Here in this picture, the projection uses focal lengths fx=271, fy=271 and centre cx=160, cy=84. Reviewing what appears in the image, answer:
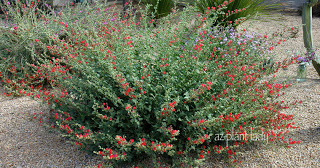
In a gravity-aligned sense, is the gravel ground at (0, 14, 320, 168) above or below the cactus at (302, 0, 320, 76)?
below

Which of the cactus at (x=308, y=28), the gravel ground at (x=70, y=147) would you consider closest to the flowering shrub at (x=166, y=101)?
the gravel ground at (x=70, y=147)

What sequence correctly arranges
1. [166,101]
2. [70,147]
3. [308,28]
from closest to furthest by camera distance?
[166,101], [70,147], [308,28]

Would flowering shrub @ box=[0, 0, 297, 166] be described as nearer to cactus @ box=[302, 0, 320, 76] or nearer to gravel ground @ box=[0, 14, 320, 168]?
gravel ground @ box=[0, 14, 320, 168]

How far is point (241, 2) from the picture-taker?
512cm

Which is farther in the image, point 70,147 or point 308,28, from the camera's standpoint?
point 308,28

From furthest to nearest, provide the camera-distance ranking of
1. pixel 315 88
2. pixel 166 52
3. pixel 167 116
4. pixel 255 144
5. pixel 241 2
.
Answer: pixel 241 2 → pixel 315 88 → pixel 255 144 → pixel 166 52 → pixel 167 116

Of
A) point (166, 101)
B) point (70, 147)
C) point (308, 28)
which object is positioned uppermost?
point (308, 28)

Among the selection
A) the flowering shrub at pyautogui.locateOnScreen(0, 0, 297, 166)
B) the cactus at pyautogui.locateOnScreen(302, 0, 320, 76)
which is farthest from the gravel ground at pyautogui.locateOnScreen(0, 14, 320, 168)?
the cactus at pyautogui.locateOnScreen(302, 0, 320, 76)

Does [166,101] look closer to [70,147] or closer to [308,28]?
[70,147]

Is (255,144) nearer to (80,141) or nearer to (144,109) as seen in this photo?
(144,109)

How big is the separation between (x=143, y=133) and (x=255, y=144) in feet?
3.54

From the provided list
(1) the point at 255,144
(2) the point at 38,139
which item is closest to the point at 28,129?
(2) the point at 38,139

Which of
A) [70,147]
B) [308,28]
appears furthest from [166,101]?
[308,28]

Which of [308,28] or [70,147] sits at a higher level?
[308,28]
